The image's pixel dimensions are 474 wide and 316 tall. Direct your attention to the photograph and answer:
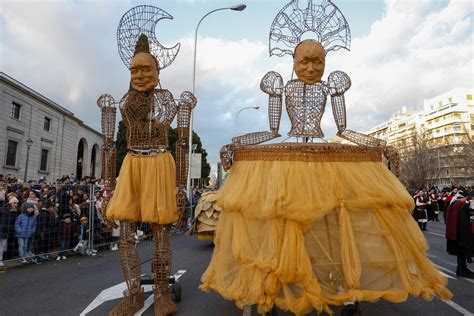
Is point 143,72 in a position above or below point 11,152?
below

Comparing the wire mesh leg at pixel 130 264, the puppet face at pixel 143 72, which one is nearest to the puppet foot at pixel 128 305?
the wire mesh leg at pixel 130 264

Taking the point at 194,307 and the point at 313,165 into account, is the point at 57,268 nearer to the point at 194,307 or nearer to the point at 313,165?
the point at 194,307

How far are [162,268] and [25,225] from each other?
5189 mm

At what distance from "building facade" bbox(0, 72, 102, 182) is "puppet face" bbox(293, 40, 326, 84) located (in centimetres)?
2599

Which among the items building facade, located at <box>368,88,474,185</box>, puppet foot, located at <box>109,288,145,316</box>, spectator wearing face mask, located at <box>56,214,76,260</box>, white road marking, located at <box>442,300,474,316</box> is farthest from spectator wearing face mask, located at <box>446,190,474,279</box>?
building facade, located at <box>368,88,474,185</box>

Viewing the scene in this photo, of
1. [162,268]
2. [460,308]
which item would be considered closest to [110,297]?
[162,268]

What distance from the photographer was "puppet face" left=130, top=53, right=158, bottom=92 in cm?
409

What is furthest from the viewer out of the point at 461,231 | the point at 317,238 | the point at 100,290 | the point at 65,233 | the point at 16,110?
the point at 16,110

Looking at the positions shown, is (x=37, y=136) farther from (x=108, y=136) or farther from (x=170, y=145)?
(x=108, y=136)

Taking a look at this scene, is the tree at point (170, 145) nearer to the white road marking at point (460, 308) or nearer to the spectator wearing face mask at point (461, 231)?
the white road marking at point (460, 308)

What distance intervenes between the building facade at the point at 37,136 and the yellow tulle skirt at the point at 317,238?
2631cm

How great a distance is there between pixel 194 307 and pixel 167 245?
89 centimetres

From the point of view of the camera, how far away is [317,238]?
9.75 feet

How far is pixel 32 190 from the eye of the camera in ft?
27.2
